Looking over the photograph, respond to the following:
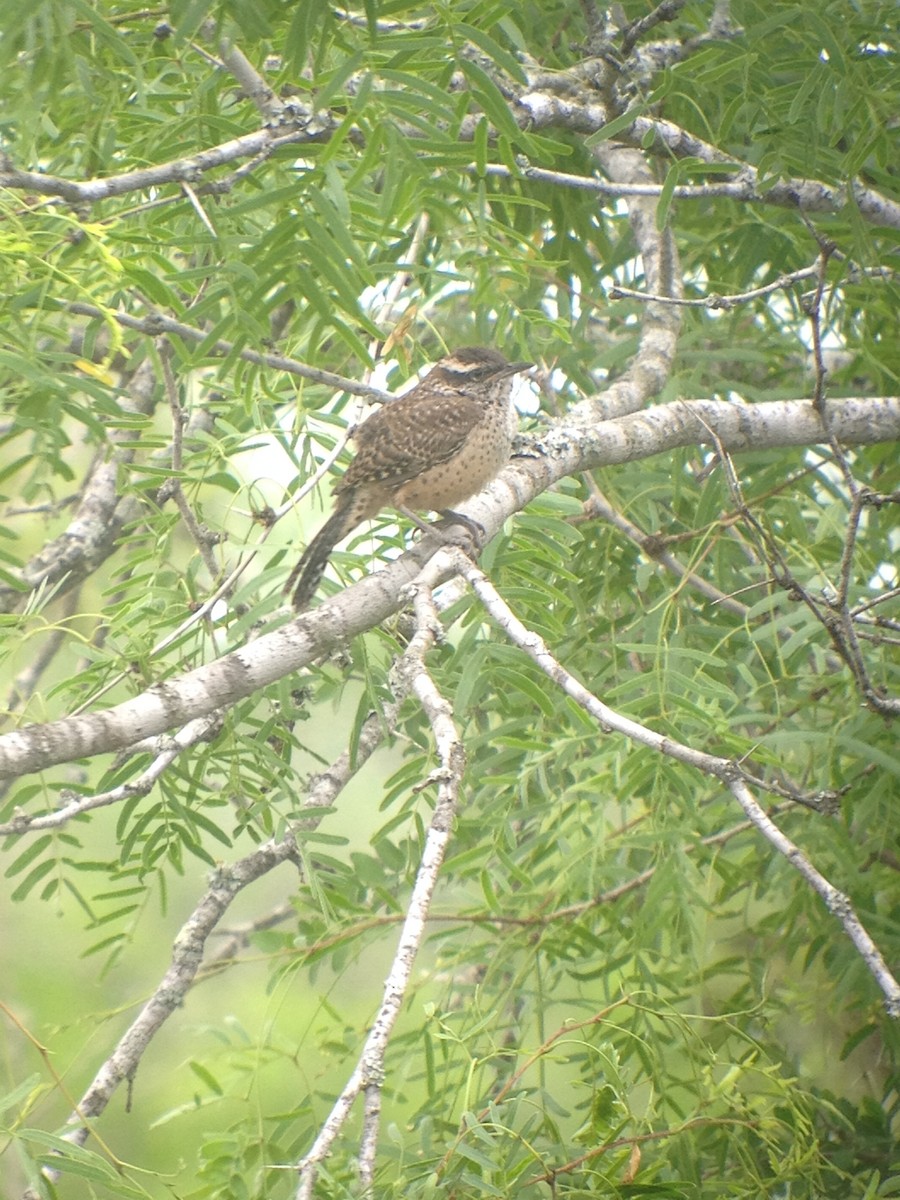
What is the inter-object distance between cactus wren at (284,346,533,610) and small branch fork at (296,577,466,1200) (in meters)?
1.14

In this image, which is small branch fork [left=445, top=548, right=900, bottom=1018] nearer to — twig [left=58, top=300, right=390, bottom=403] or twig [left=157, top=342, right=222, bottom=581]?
twig [left=58, top=300, right=390, bottom=403]

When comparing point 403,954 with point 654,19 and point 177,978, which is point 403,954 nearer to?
point 177,978

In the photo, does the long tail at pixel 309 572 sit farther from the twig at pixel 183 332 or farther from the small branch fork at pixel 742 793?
the small branch fork at pixel 742 793

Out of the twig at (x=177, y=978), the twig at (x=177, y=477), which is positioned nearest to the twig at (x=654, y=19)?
the twig at (x=177, y=477)

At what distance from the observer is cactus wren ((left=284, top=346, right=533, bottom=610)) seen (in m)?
2.89

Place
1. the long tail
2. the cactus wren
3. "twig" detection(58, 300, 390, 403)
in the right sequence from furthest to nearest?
the cactus wren, the long tail, "twig" detection(58, 300, 390, 403)

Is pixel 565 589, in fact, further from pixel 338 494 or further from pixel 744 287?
pixel 744 287

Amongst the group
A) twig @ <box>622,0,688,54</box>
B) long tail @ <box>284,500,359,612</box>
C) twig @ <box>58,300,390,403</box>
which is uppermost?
twig @ <box>622,0,688,54</box>

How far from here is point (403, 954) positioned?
133cm

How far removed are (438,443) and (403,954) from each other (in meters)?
1.81

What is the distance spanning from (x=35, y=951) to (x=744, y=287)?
370 centimetres

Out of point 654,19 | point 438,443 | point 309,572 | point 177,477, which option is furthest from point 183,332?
point 654,19

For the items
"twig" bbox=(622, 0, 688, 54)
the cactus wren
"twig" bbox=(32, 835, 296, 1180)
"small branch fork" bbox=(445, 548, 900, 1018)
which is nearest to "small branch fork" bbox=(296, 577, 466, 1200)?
"small branch fork" bbox=(445, 548, 900, 1018)

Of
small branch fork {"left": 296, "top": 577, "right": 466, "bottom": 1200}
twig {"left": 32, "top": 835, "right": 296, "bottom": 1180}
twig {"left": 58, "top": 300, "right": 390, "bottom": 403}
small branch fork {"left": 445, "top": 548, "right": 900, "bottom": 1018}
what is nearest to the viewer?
small branch fork {"left": 296, "top": 577, "right": 466, "bottom": 1200}
